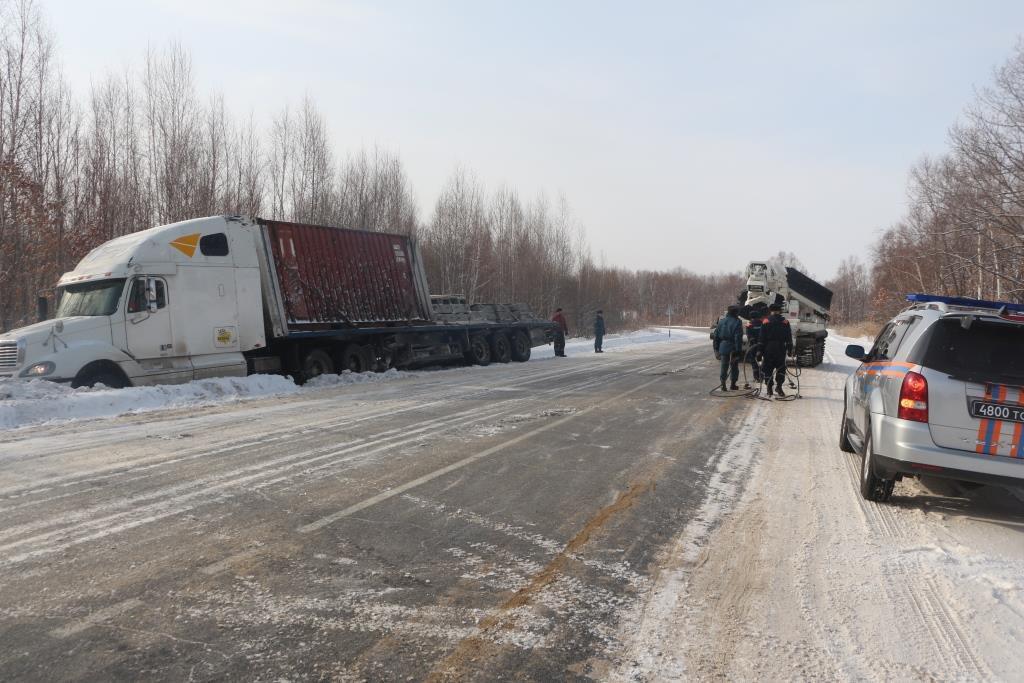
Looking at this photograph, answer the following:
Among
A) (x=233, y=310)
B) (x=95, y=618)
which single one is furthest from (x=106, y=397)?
(x=95, y=618)

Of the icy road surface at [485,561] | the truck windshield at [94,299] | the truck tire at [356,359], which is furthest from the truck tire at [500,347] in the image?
the icy road surface at [485,561]

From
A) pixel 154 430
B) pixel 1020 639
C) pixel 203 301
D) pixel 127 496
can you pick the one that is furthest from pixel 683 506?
pixel 203 301

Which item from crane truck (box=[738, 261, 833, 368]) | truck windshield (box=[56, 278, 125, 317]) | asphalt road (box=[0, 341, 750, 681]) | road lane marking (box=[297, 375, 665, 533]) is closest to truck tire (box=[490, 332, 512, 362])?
crane truck (box=[738, 261, 833, 368])

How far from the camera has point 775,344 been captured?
1289cm

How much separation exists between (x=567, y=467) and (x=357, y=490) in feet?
7.23

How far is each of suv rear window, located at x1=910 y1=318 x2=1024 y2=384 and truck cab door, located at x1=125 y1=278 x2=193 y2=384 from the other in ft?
40.5

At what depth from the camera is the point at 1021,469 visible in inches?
193

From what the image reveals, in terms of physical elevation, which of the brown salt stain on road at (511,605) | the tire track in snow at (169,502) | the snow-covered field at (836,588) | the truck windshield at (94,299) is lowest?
the snow-covered field at (836,588)

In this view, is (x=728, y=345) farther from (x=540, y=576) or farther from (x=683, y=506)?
(x=540, y=576)

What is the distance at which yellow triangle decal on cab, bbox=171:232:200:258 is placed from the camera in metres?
13.1

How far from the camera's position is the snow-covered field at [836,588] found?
10.1 feet

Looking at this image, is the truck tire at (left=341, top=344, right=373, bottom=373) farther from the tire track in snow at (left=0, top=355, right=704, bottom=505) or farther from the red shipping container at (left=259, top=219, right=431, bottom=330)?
the tire track in snow at (left=0, top=355, right=704, bottom=505)

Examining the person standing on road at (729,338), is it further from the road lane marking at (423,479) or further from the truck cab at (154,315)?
the truck cab at (154,315)

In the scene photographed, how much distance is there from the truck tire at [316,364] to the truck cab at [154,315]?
1.21m
